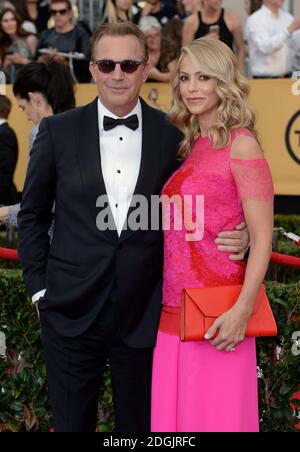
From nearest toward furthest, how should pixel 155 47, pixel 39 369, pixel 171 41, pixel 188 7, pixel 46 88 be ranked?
pixel 39 369 < pixel 46 88 < pixel 171 41 < pixel 155 47 < pixel 188 7

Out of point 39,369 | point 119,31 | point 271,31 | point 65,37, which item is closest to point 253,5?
point 271,31

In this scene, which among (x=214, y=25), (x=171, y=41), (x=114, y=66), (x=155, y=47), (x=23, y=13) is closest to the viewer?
(x=114, y=66)

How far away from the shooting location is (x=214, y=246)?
350cm

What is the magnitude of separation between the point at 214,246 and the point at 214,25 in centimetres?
635

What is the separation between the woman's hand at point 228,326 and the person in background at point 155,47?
6.58m

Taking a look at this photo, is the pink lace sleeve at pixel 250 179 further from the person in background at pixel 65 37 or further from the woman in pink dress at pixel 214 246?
the person in background at pixel 65 37

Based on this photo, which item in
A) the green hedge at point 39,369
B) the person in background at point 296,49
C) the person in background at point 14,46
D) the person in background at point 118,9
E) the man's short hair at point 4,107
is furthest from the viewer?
the person in background at point 14,46

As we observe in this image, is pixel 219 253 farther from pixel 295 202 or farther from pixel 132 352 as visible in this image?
pixel 295 202

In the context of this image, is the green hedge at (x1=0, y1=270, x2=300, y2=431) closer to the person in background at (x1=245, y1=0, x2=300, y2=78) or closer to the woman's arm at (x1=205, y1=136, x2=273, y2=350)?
the woman's arm at (x1=205, y1=136, x2=273, y2=350)

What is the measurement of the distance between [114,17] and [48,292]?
6619 mm

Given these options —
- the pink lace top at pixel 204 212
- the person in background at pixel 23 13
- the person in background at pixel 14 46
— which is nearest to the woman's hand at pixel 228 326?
the pink lace top at pixel 204 212

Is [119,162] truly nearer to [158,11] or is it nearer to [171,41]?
[171,41]

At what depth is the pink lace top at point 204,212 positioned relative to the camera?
3.45 m

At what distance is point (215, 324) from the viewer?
339 cm
